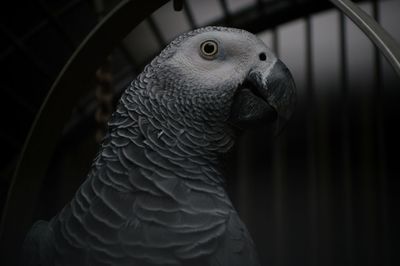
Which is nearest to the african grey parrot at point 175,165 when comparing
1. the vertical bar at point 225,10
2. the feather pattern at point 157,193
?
the feather pattern at point 157,193

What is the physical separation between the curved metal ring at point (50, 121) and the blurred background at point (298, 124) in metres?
1.26

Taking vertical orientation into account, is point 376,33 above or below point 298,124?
above

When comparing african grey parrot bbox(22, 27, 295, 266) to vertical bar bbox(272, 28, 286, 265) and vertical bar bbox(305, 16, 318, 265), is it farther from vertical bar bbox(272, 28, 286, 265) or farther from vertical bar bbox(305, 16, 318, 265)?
vertical bar bbox(305, 16, 318, 265)

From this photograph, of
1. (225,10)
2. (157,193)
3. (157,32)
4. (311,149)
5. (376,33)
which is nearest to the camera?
(376,33)

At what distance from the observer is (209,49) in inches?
32.6

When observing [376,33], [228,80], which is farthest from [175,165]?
[376,33]

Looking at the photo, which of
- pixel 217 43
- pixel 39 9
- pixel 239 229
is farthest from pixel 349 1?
pixel 39 9

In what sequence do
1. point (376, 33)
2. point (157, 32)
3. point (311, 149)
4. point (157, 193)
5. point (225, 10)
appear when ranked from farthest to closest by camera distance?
point (311, 149) < point (225, 10) < point (157, 32) < point (157, 193) < point (376, 33)

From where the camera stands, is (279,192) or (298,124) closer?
(279,192)

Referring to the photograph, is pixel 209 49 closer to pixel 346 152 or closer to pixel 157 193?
pixel 157 193

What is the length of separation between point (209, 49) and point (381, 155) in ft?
5.46

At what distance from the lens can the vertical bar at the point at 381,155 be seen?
2.20m

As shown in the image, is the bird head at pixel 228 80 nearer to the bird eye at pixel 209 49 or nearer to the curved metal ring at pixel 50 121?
the bird eye at pixel 209 49

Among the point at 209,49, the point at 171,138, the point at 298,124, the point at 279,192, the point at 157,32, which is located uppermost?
the point at 157,32
